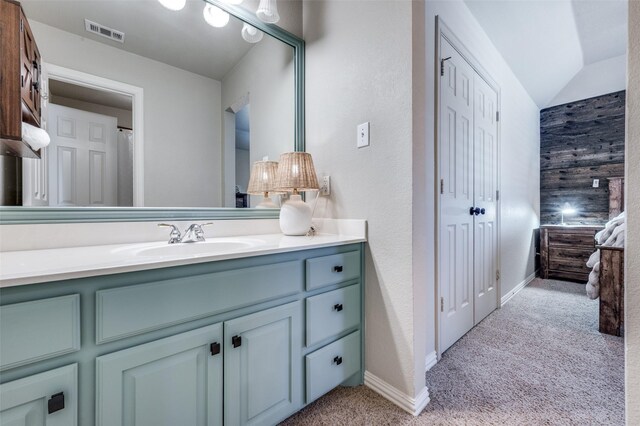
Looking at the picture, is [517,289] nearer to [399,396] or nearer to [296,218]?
[399,396]

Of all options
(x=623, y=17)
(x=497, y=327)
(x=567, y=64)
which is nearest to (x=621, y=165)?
(x=567, y=64)

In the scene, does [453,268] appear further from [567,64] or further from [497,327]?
[567,64]

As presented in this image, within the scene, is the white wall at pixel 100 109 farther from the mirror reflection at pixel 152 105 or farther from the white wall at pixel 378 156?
the white wall at pixel 378 156

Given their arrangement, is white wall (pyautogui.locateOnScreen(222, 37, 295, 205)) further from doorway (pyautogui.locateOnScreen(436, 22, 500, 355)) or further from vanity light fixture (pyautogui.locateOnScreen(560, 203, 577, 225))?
vanity light fixture (pyautogui.locateOnScreen(560, 203, 577, 225))

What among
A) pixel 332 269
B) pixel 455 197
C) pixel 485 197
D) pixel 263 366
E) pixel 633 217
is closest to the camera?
pixel 633 217

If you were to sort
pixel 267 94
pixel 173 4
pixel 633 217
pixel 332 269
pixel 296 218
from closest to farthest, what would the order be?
pixel 633 217, pixel 332 269, pixel 173 4, pixel 296 218, pixel 267 94

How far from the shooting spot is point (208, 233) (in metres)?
1.38

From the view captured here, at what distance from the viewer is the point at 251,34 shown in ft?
5.10

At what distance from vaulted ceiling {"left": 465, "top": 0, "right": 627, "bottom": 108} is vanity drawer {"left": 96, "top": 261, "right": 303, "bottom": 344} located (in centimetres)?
223

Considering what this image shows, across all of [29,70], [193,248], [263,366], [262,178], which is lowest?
[263,366]

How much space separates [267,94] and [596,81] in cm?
443

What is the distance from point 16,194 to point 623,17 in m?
4.45

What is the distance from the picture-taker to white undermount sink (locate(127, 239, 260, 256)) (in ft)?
3.43

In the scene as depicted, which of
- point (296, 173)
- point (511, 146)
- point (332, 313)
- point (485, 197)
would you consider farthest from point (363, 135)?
point (511, 146)
